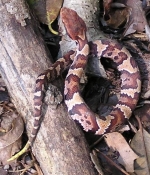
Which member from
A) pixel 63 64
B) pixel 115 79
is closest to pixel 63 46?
pixel 63 64

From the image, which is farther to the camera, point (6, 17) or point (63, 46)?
point (63, 46)

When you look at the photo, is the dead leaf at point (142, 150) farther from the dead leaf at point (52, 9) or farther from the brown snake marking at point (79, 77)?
the dead leaf at point (52, 9)

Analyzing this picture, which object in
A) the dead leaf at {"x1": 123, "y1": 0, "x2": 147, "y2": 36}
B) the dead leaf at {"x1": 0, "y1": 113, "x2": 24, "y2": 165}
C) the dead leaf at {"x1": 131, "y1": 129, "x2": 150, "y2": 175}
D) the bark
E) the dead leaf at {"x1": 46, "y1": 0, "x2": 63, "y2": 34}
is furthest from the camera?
the dead leaf at {"x1": 123, "y1": 0, "x2": 147, "y2": 36}

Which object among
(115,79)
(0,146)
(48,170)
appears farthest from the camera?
(115,79)

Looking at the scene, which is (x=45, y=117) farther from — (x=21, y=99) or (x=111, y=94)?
(x=111, y=94)

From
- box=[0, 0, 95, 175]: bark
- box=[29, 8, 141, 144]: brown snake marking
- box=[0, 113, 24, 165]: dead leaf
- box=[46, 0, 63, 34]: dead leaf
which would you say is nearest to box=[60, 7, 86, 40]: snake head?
box=[29, 8, 141, 144]: brown snake marking

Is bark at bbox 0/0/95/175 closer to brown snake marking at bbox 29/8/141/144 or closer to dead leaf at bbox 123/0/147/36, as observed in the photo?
brown snake marking at bbox 29/8/141/144

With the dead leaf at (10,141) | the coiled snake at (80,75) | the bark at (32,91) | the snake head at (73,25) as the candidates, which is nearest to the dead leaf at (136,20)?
the coiled snake at (80,75)
